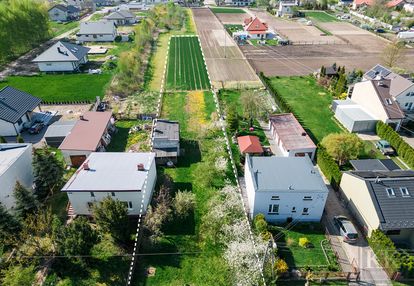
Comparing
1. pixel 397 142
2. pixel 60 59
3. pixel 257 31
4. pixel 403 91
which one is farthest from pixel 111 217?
pixel 257 31

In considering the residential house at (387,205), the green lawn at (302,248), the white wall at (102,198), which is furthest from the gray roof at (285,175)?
the white wall at (102,198)

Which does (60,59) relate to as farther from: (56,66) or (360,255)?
(360,255)

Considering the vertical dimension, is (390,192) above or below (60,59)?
below

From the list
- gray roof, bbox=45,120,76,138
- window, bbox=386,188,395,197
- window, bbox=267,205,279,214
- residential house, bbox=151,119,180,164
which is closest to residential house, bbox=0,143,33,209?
gray roof, bbox=45,120,76,138

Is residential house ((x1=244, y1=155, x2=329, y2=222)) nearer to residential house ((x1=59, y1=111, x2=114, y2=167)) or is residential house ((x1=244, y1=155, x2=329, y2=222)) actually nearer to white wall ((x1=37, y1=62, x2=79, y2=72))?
residential house ((x1=59, y1=111, x2=114, y2=167))

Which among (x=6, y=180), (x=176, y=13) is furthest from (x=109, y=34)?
(x=6, y=180)
